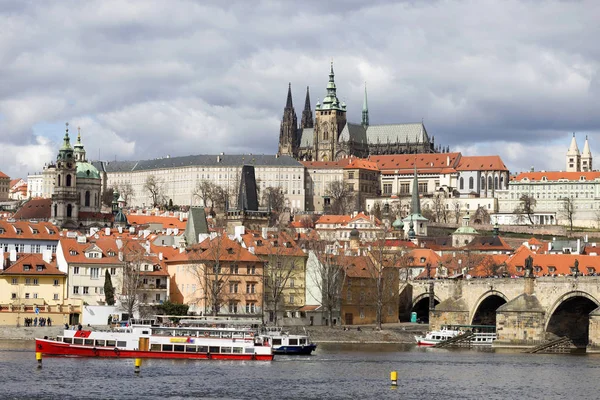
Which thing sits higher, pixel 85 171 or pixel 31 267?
pixel 85 171

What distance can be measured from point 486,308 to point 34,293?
1057 inches

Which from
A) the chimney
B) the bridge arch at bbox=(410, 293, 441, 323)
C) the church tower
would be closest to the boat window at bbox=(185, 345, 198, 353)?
the chimney

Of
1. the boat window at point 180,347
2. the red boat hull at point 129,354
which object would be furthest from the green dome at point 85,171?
the boat window at point 180,347

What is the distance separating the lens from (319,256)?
96.2 meters

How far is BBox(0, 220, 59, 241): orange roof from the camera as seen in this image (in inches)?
3957

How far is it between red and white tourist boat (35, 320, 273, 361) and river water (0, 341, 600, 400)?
52.5 inches

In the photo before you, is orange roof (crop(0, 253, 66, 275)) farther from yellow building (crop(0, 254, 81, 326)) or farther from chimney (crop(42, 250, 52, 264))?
chimney (crop(42, 250, 52, 264))

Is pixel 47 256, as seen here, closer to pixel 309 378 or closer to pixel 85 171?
pixel 309 378

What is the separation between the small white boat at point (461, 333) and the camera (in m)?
86.2

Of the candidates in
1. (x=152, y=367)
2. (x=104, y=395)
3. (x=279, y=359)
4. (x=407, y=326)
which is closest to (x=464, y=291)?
(x=407, y=326)

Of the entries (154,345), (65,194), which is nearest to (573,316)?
(154,345)

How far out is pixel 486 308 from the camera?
90.6 meters

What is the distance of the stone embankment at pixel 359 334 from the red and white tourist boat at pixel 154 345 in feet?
48.6

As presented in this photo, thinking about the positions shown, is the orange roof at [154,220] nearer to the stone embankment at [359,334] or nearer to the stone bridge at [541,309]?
the stone embankment at [359,334]
